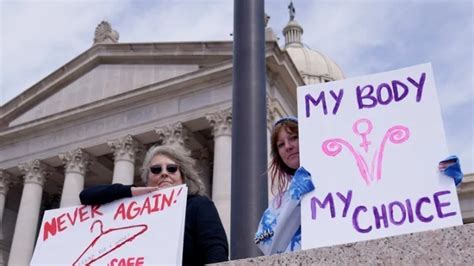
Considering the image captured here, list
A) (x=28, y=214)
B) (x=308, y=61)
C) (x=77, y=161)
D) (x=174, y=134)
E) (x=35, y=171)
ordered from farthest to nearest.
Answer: (x=308, y=61)
(x=35, y=171)
(x=77, y=161)
(x=28, y=214)
(x=174, y=134)

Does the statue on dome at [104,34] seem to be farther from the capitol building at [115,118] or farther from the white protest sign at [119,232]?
the white protest sign at [119,232]

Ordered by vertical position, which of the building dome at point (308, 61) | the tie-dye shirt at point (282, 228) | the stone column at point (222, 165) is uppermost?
the building dome at point (308, 61)

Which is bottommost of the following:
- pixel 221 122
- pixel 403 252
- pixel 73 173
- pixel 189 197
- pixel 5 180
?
pixel 403 252

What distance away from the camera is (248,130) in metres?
5.93

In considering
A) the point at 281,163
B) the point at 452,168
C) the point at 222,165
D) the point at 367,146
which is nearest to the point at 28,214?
the point at 222,165

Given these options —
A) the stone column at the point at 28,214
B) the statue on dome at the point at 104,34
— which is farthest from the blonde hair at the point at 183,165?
the statue on dome at the point at 104,34

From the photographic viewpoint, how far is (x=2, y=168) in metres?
34.8

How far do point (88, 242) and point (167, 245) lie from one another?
59 cm

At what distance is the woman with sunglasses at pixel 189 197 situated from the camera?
4.00 metres

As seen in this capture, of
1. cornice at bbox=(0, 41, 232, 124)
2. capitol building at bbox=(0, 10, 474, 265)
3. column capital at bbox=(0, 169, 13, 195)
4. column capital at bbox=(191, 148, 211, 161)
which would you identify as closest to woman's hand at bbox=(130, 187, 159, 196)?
capitol building at bbox=(0, 10, 474, 265)

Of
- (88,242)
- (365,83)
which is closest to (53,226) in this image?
(88,242)

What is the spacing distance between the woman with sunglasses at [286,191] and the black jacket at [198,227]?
350mm

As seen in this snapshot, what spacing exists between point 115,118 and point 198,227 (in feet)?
93.2

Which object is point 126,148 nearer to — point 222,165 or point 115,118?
point 115,118
